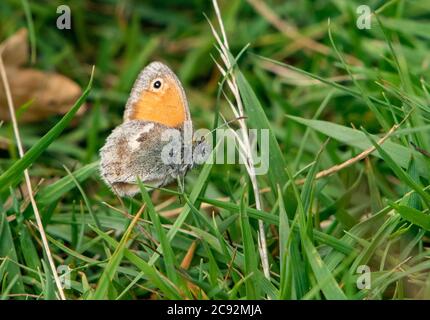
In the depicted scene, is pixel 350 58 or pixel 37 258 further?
pixel 350 58

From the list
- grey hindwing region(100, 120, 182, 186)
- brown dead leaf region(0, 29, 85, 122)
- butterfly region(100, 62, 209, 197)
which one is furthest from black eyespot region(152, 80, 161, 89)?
brown dead leaf region(0, 29, 85, 122)

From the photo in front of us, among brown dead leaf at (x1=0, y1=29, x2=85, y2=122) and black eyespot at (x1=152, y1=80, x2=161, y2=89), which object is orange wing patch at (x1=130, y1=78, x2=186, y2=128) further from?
brown dead leaf at (x1=0, y1=29, x2=85, y2=122)

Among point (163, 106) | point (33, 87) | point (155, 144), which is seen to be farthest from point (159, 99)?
point (33, 87)

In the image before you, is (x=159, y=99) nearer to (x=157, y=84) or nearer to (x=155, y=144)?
(x=157, y=84)

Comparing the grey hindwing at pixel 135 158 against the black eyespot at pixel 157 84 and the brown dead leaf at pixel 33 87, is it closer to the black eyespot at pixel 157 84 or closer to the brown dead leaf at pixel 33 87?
the black eyespot at pixel 157 84
